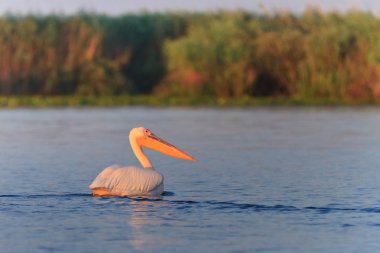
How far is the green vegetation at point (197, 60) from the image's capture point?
28.1 metres

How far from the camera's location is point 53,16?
1254 inches

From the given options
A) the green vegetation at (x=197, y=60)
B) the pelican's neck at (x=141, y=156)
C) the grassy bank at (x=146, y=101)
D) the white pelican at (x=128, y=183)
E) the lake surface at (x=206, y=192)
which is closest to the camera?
the lake surface at (x=206, y=192)

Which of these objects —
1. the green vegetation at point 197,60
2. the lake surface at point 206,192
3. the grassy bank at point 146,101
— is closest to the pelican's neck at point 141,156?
the lake surface at point 206,192

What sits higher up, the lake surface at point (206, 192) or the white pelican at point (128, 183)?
the white pelican at point (128, 183)

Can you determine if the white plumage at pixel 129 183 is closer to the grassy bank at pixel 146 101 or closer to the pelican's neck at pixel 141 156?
the pelican's neck at pixel 141 156

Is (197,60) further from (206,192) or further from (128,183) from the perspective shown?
(128,183)

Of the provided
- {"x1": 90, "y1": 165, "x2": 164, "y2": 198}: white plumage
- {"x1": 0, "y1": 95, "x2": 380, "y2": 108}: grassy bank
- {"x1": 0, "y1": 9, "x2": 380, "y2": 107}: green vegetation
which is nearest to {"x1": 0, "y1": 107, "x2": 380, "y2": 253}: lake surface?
{"x1": 90, "y1": 165, "x2": 164, "y2": 198}: white plumage

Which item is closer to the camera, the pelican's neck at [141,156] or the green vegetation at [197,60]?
the pelican's neck at [141,156]

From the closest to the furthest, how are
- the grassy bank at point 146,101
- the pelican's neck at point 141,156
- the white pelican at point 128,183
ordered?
the white pelican at point 128,183 < the pelican's neck at point 141,156 < the grassy bank at point 146,101

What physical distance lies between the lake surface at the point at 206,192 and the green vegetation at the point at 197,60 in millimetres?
7390

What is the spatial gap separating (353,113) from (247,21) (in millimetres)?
8091

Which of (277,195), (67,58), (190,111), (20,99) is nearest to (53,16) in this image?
(67,58)

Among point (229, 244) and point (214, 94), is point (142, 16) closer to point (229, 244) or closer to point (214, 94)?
point (214, 94)

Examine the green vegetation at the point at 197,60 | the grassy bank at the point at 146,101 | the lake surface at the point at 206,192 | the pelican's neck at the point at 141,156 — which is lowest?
the lake surface at the point at 206,192
